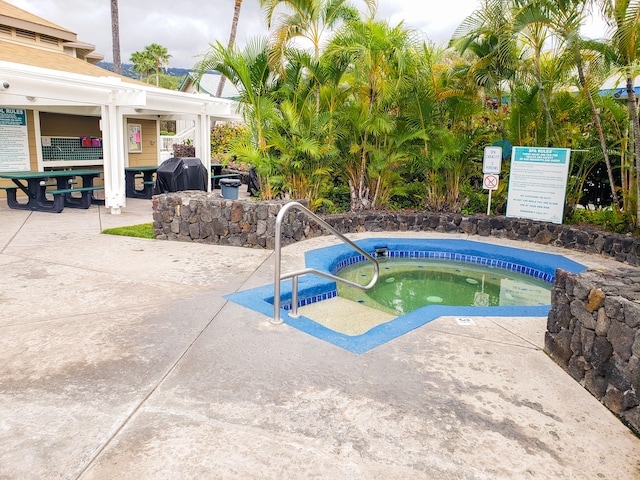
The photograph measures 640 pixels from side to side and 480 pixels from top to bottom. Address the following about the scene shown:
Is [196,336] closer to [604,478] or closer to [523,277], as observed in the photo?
[604,478]

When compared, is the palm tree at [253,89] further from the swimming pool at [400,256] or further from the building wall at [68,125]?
the building wall at [68,125]

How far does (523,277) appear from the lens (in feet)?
23.0

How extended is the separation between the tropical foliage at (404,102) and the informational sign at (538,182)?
43 centimetres

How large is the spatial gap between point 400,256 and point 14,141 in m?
8.79

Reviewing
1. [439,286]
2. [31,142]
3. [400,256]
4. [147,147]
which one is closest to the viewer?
[439,286]

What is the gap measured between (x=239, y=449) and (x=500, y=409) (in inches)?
60.3

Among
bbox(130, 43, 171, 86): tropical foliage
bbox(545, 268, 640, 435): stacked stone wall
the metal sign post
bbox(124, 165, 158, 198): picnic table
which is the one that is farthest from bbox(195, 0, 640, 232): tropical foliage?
bbox(130, 43, 171, 86): tropical foliage

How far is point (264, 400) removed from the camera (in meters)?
2.87

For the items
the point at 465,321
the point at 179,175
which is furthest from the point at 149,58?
the point at 465,321

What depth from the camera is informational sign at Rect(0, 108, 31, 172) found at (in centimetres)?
1045

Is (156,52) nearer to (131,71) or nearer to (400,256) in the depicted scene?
(131,71)

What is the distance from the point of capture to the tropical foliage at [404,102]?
26.5 feet

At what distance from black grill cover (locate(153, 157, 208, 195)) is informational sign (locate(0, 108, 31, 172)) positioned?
9.61 feet

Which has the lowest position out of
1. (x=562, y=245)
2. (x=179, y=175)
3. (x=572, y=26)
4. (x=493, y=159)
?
(x=562, y=245)
